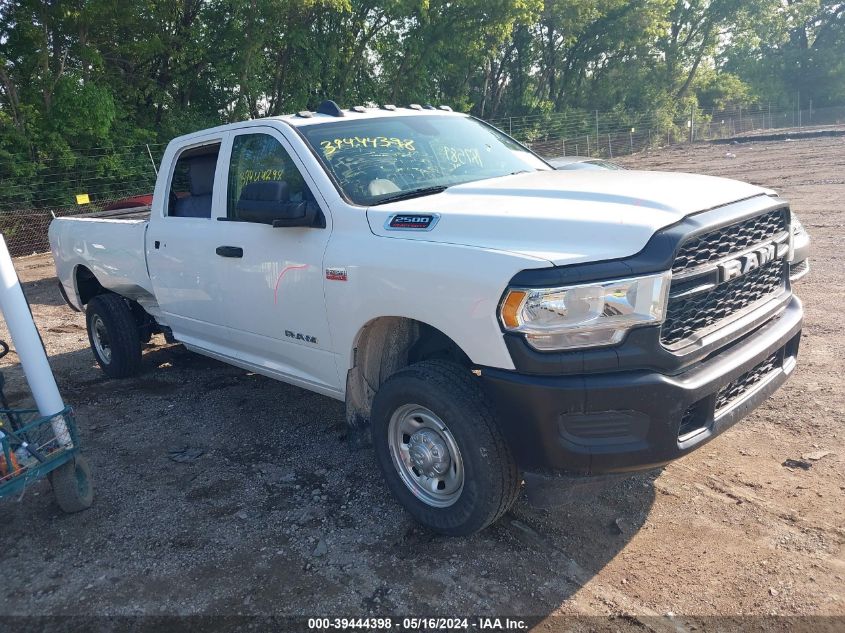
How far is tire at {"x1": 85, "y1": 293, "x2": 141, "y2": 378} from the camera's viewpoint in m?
5.89

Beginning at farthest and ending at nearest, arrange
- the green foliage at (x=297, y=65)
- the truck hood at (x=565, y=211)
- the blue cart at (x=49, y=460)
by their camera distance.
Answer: the green foliage at (x=297, y=65), the blue cart at (x=49, y=460), the truck hood at (x=565, y=211)

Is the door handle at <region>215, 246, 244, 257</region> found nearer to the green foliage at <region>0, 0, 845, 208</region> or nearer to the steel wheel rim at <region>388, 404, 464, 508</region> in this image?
the steel wheel rim at <region>388, 404, 464, 508</region>

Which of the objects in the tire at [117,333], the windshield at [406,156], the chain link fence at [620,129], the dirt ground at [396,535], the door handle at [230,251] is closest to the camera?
the dirt ground at [396,535]

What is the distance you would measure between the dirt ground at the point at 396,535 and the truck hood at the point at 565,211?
3.34 feet

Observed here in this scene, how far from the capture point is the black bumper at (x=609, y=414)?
259 cm

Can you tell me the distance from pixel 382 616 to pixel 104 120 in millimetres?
17426

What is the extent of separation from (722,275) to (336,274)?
181 centimetres

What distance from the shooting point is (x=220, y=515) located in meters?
3.66

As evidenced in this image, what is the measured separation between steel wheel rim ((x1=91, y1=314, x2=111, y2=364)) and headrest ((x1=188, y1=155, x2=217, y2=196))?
5.97 feet

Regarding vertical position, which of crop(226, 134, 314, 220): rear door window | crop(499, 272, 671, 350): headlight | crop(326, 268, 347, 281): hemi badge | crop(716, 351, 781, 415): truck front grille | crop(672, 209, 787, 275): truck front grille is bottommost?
crop(716, 351, 781, 415): truck front grille

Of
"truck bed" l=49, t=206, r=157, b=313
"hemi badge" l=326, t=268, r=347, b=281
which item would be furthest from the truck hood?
"truck bed" l=49, t=206, r=157, b=313

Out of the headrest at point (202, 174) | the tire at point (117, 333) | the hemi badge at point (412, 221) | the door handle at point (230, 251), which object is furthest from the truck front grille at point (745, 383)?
the tire at point (117, 333)

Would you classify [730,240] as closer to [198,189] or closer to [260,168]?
[260,168]

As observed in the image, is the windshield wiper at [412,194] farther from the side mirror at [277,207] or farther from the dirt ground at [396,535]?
the dirt ground at [396,535]
